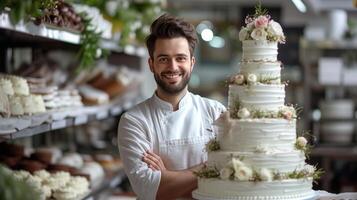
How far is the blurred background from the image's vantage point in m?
5.13

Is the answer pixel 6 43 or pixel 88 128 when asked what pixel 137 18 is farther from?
pixel 6 43

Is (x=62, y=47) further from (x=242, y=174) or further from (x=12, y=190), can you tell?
(x=12, y=190)

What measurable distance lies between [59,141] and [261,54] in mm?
5319

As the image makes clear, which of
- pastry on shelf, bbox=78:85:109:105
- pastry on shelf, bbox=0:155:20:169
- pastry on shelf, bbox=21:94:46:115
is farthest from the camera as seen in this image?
pastry on shelf, bbox=78:85:109:105

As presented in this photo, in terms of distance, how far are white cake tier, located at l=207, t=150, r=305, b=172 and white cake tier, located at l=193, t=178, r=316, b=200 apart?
0.25ft

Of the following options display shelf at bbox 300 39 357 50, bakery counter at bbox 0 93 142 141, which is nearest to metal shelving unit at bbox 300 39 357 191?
display shelf at bbox 300 39 357 50

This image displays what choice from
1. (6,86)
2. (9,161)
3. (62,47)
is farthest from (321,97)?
(6,86)

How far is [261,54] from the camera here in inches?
160

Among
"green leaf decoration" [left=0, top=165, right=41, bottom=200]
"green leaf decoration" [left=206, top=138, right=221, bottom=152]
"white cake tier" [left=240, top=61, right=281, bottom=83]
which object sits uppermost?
"white cake tier" [left=240, top=61, right=281, bottom=83]

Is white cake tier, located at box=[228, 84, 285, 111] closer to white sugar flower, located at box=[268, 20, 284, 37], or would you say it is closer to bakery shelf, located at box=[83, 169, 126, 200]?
white sugar flower, located at box=[268, 20, 284, 37]

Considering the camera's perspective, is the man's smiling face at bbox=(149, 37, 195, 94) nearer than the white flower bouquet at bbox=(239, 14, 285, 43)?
No

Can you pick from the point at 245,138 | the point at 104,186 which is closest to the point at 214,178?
the point at 245,138

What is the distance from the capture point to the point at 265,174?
385 centimetres

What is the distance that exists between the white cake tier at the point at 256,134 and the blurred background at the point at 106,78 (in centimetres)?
59
